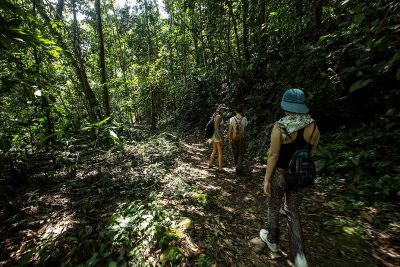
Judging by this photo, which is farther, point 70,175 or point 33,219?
point 70,175

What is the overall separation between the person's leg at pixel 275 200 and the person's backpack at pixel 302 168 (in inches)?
9.5

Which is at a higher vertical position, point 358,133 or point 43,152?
point 358,133

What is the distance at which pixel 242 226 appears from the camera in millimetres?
4559

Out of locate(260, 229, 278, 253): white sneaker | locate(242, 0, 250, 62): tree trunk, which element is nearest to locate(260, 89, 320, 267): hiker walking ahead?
locate(260, 229, 278, 253): white sneaker

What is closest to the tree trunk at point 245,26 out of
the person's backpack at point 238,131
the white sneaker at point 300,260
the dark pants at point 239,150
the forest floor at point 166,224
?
the person's backpack at point 238,131

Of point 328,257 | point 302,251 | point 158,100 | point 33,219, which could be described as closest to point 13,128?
point 33,219

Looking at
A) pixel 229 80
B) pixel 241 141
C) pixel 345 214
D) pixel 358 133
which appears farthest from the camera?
pixel 229 80

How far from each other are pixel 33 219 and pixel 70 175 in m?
2.38

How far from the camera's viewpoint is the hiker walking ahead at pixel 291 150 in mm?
2951

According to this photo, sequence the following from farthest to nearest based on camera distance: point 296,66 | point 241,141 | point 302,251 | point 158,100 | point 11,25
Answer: point 158,100
point 296,66
point 241,141
point 302,251
point 11,25

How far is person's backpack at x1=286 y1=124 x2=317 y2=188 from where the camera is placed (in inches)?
113

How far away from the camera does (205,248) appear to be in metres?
3.68

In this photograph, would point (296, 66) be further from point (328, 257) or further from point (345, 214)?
point (328, 257)

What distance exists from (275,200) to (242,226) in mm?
1439
